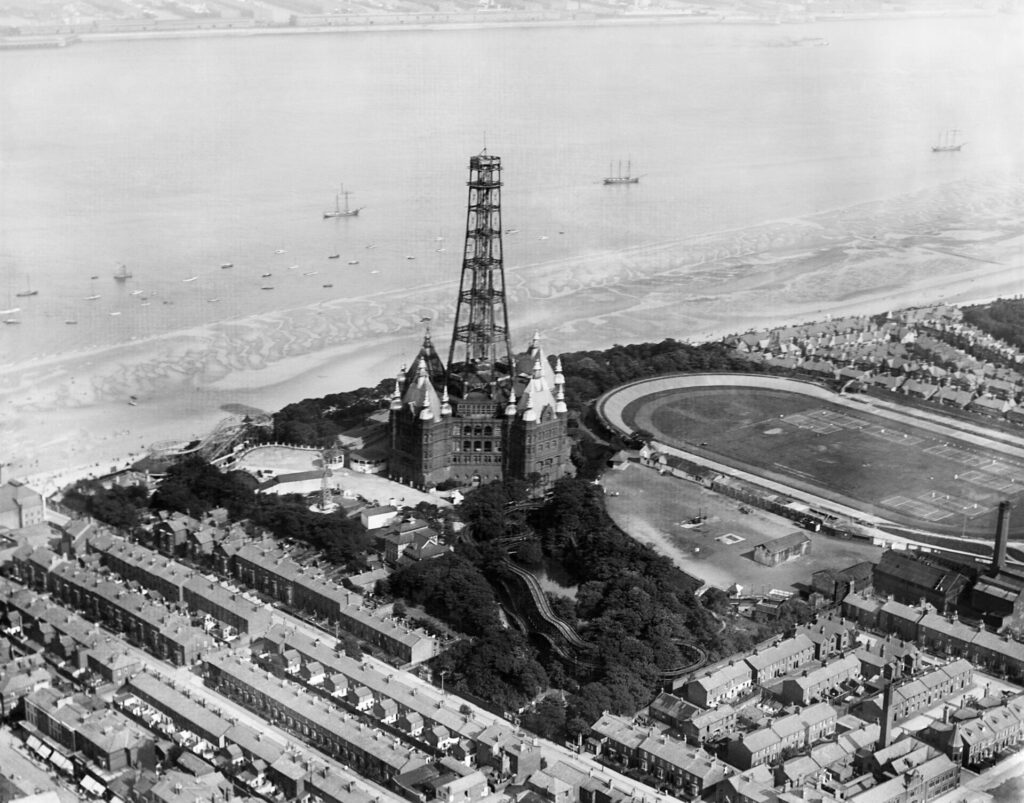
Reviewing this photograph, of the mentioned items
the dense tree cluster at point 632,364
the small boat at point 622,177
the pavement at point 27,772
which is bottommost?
the pavement at point 27,772

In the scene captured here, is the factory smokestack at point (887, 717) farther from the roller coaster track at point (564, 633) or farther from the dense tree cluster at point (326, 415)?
the dense tree cluster at point (326, 415)

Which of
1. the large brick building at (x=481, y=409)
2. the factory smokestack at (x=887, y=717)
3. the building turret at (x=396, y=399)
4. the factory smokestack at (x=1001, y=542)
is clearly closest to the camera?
the factory smokestack at (x=887, y=717)

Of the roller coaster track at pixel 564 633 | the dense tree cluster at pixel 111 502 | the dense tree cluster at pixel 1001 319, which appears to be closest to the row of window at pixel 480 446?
the roller coaster track at pixel 564 633

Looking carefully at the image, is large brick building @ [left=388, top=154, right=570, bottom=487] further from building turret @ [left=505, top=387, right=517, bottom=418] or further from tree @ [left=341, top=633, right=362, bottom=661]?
Answer: tree @ [left=341, top=633, right=362, bottom=661]

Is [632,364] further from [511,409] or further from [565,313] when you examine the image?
[511,409]

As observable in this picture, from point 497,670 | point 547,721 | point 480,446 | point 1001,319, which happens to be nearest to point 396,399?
point 480,446

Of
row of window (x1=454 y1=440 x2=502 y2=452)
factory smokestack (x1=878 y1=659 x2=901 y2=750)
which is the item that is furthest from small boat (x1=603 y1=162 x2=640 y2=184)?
factory smokestack (x1=878 y1=659 x2=901 y2=750)
